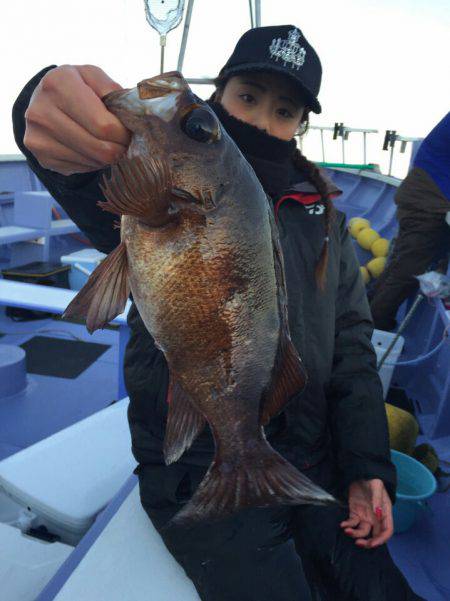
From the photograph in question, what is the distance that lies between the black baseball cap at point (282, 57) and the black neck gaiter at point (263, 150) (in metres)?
0.16

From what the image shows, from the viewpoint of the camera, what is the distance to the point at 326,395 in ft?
5.81

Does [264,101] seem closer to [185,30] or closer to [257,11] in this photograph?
[185,30]

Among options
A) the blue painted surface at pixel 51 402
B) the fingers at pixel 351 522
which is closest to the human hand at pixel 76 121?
the fingers at pixel 351 522

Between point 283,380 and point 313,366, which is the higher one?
point 283,380

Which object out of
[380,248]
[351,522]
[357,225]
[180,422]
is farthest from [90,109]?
[357,225]

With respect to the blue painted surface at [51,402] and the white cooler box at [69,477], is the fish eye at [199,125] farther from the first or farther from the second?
the blue painted surface at [51,402]

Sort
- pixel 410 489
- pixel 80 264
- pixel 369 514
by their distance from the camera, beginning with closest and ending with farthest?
pixel 369 514 → pixel 410 489 → pixel 80 264

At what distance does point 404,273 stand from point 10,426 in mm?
3997

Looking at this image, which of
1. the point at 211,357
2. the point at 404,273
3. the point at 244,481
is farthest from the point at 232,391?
the point at 404,273

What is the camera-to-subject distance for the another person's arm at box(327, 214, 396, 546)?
1.59 m

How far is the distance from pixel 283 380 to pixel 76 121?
77cm

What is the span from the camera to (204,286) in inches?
39.1

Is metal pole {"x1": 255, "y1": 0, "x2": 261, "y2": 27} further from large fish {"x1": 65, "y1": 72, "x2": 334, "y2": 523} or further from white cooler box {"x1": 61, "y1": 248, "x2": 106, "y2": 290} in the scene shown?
large fish {"x1": 65, "y1": 72, "x2": 334, "y2": 523}

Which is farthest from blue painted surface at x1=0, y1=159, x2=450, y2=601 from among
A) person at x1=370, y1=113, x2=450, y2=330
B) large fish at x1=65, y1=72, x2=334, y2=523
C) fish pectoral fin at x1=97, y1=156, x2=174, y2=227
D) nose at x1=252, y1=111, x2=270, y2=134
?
nose at x1=252, y1=111, x2=270, y2=134
